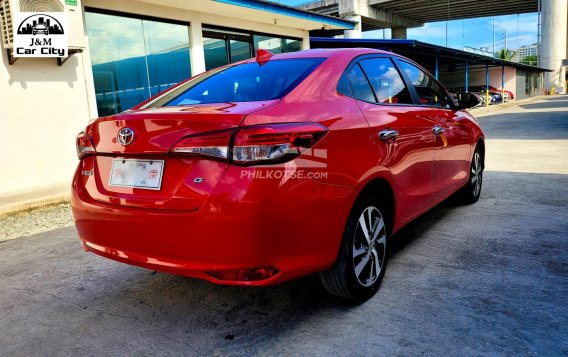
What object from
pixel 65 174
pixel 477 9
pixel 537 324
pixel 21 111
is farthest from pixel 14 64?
pixel 477 9

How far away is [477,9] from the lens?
1763 inches

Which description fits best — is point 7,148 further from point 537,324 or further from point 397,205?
point 537,324

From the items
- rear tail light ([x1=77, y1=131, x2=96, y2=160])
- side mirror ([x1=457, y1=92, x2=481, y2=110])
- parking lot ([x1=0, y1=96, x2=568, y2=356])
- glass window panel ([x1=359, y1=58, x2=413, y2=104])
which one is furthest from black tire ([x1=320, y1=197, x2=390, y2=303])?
side mirror ([x1=457, y1=92, x2=481, y2=110])

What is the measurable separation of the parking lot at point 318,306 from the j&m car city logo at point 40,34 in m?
3.93

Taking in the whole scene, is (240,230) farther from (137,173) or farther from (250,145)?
(137,173)

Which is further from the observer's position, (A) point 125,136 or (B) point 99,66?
(B) point 99,66

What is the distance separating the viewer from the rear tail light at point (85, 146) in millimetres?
2701

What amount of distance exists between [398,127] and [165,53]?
7.89m

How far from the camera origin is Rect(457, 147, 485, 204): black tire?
5066 mm

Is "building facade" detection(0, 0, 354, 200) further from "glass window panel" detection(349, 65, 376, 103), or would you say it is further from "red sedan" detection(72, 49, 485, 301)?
"glass window panel" detection(349, 65, 376, 103)

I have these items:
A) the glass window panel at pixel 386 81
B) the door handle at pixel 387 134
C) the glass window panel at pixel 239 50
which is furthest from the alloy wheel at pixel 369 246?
the glass window panel at pixel 239 50

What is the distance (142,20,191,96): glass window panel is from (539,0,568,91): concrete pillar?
50498 millimetres

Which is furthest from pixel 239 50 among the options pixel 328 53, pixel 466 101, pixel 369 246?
pixel 369 246

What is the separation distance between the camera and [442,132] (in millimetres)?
3967
